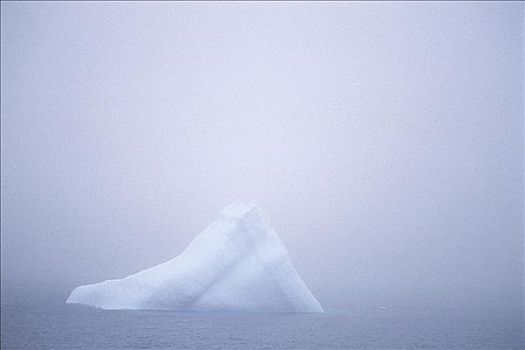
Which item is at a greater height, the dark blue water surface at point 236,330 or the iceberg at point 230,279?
the iceberg at point 230,279

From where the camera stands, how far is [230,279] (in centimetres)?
2316

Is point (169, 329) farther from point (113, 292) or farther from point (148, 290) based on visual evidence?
point (113, 292)

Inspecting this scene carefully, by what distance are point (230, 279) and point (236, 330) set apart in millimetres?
3989

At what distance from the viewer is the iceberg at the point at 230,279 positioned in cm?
2289

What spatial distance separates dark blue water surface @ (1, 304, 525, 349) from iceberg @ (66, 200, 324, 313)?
0.44 m

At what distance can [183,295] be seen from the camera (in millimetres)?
22875

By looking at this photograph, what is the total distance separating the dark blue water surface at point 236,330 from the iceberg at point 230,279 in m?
0.44

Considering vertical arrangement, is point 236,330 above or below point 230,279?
below

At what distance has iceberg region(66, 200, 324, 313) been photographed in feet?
75.1

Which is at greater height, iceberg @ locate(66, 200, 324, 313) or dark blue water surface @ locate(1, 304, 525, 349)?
iceberg @ locate(66, 200, 324, 313)

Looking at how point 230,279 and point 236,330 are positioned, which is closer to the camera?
point 236,330

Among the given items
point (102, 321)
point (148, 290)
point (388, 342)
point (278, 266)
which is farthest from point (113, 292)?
point (388, 342)

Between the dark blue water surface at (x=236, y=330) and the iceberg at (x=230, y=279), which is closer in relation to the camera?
the dark blue water surface at (x=236, y=330)

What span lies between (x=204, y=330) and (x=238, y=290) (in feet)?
14.3
